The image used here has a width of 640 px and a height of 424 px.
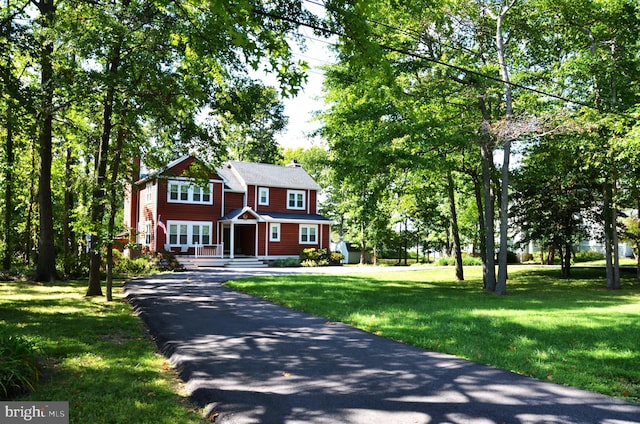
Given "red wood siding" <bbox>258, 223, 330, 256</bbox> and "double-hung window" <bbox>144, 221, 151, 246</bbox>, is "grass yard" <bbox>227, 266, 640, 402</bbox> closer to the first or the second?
"red wood siding" <bbox>258, 223, 330, 256</bbox>

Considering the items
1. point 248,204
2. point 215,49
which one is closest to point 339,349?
point 215,49

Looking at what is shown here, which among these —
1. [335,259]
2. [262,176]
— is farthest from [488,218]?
[262,176]

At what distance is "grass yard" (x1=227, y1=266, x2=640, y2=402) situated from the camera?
5.97 m

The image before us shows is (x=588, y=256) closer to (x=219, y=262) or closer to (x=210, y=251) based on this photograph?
(x=219, y=262)

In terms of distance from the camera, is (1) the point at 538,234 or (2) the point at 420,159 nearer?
(2) the point at 420,159

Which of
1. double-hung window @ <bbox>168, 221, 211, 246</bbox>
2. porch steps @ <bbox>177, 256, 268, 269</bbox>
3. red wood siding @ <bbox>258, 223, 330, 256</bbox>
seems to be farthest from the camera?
red wood siding @ <bbox>258, 223, 330, 256</bbox>

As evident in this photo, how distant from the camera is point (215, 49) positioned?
7.93 meters

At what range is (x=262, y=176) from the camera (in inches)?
1421

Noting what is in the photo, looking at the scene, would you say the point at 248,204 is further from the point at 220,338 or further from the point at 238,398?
the point at 238,398

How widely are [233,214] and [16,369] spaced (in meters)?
27.6

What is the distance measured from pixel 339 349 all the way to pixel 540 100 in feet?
48.3

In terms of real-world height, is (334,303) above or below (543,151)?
below

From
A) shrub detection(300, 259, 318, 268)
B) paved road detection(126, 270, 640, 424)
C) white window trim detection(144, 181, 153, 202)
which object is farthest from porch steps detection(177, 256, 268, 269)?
paved road detection(126, 270, 640, 424)

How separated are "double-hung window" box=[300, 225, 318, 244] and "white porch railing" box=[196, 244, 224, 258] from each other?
258 inches
